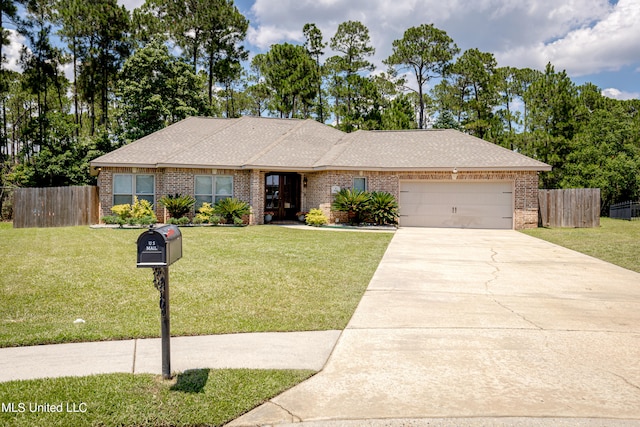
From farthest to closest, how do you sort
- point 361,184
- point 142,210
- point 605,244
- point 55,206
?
point 361,184 < point 55,206 < point 142,210 < point 605,244

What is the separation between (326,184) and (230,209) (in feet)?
15.3

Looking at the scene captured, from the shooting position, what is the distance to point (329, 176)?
67.2 ft

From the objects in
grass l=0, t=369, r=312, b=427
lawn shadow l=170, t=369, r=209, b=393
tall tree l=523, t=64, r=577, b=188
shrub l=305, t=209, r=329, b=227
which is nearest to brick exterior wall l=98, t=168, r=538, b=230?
shrub l=305, t=209, r=329, b=227

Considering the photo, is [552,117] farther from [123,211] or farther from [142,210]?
[123,211]

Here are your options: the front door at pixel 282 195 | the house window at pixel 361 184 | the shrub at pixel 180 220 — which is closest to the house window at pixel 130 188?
the shrub at pixel 180 220

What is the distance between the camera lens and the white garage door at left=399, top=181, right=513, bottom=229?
65.7ft

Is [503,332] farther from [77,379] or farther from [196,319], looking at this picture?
[77,379]

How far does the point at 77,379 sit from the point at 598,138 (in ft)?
124

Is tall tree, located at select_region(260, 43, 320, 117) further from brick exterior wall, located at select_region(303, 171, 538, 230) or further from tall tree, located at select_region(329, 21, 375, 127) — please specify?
brick exterior wall, located at select_region(303, 171, 538, 230)

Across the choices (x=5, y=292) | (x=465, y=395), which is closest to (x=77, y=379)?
(x=465, y=395)

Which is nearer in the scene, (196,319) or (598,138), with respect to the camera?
(196,319)

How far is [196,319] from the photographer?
5.54m

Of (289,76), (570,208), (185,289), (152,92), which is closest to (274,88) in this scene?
(289,76)

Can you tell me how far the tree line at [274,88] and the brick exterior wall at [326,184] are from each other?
10.9 metres
